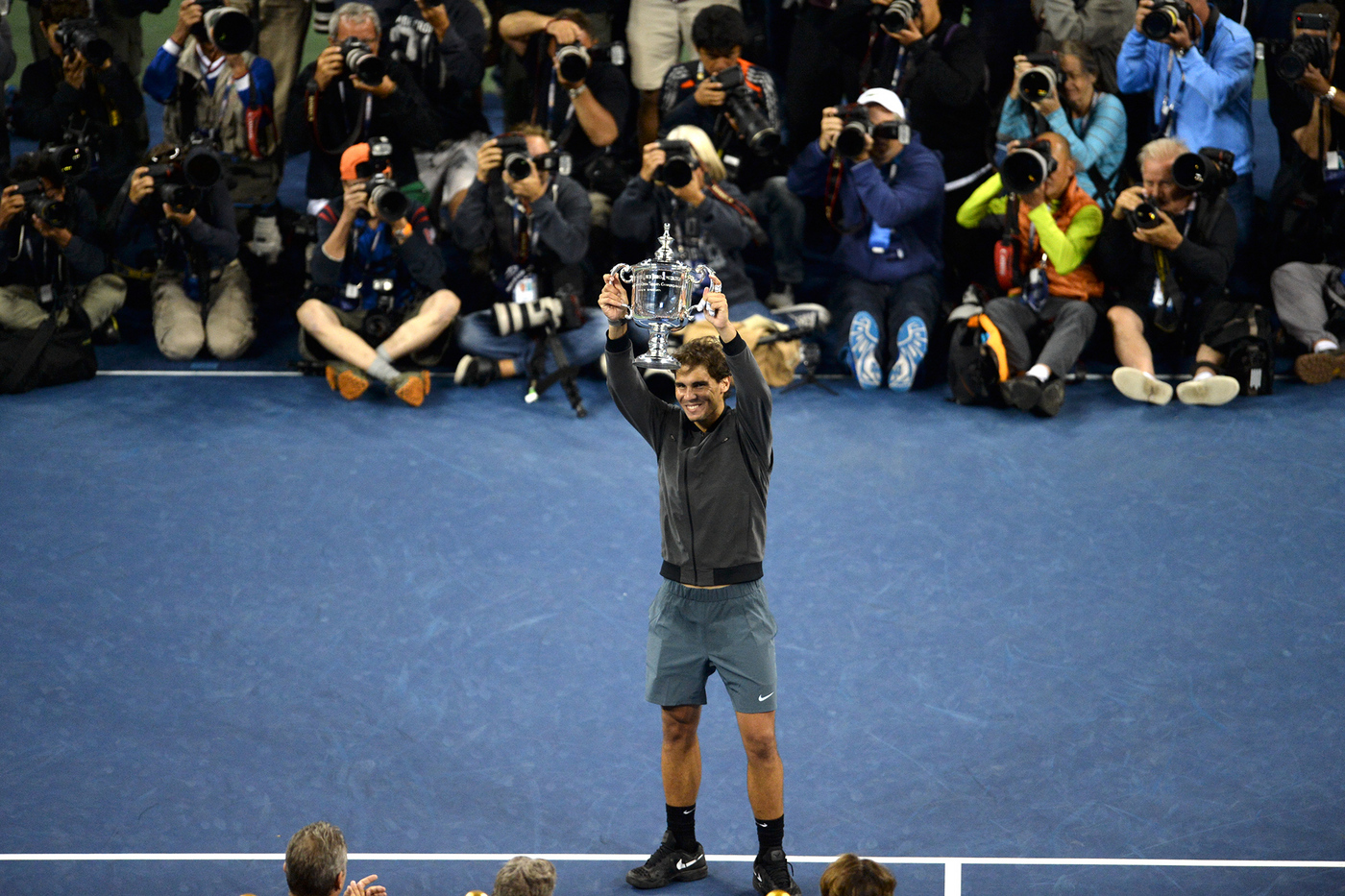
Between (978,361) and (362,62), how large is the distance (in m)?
3.86

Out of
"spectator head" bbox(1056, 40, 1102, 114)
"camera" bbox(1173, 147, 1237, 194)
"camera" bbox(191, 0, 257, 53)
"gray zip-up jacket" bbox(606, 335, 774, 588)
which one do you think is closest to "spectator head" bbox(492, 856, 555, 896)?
"gray zip-up jacket" bbox(606, 335, 774, 588)

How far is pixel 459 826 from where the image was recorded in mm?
5344

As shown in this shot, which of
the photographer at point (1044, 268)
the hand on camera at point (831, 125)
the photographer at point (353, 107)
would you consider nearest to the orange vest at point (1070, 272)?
the photographer at point (1044, 268)

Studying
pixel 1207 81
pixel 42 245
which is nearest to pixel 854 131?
pixel 1207 81

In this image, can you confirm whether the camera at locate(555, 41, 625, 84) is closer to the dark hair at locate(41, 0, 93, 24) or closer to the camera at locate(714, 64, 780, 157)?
the camera at locate(714, 64, 780, 157)

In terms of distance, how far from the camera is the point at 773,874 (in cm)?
494

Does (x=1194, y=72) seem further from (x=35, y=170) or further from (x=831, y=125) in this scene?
(x=35, y=170)

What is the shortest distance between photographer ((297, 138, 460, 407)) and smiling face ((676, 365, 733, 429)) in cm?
398

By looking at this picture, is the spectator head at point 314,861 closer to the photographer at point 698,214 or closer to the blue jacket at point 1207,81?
the photographer at point 698,214

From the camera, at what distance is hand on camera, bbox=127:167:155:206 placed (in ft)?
28.8

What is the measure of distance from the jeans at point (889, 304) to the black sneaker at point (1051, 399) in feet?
2.52

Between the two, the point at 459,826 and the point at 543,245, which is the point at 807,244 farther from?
the point at 459,826

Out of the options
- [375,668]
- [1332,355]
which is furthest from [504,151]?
[1332,355]

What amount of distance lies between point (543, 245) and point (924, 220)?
2.23m
